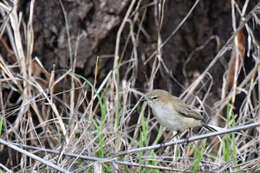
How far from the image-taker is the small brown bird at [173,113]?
3635 millimetres

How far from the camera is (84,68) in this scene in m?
4.46

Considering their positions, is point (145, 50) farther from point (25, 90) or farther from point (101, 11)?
point (25, 90)

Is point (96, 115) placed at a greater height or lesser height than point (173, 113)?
lesser

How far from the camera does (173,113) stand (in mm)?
3691

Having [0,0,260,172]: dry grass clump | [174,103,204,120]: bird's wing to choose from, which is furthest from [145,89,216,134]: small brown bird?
[0,0,260,172]: dry grass clump

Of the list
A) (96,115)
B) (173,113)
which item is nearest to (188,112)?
(173,113)

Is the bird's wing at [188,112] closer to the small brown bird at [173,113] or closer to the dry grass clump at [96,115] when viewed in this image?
the small brown bird at [173,113]

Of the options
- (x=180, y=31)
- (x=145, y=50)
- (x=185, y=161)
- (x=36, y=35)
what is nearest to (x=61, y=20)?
(x=36, y=35)

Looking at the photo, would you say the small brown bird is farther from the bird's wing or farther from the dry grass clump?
the dry grass clump

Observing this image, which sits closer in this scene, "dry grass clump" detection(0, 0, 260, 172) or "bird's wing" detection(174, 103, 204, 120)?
"dry grass clump" detection(0, 0, 260, 172)

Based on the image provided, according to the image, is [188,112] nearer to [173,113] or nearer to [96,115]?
[173,113]

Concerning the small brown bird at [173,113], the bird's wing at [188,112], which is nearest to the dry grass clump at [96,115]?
the small brown bird at [173,113]

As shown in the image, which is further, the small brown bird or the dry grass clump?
the small brown bird

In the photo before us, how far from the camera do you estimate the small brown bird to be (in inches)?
143
